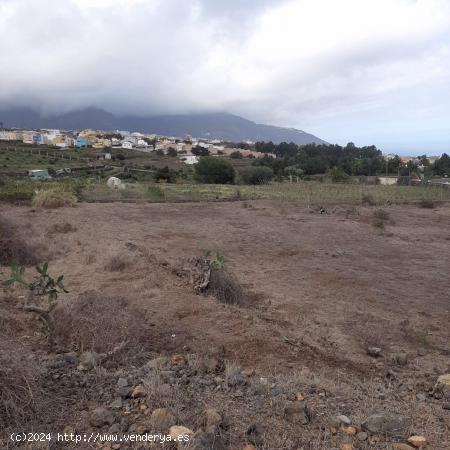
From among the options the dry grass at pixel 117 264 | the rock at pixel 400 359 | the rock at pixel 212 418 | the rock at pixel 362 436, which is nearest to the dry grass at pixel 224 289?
the dry grass at pixel 117 264

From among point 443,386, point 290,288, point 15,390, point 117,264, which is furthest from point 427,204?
point 15,390

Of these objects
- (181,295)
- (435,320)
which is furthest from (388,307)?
(181,295)

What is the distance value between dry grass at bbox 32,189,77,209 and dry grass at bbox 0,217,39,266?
768 centimetres

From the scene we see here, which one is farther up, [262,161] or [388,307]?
[262,161]

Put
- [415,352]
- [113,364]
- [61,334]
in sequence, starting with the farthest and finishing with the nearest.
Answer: [415,352]
[61,334]
[113,364]

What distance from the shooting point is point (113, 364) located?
404 cm

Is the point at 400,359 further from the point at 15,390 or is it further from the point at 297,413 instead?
the point at 15,390

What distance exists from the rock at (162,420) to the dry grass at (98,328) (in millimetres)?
1432

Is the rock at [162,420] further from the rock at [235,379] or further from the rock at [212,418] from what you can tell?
the rock at [235,379]

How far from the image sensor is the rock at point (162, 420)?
9.30 feet

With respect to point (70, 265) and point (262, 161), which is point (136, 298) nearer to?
point (70, 265)

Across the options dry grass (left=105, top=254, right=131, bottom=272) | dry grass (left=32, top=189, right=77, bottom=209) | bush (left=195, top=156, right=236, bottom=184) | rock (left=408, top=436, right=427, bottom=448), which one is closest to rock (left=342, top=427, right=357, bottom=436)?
rock (left=408, top=436, right=427, bottom=448)

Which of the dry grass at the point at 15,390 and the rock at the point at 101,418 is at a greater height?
the dry grass at the point at 15,390

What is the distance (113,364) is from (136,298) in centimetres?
233
